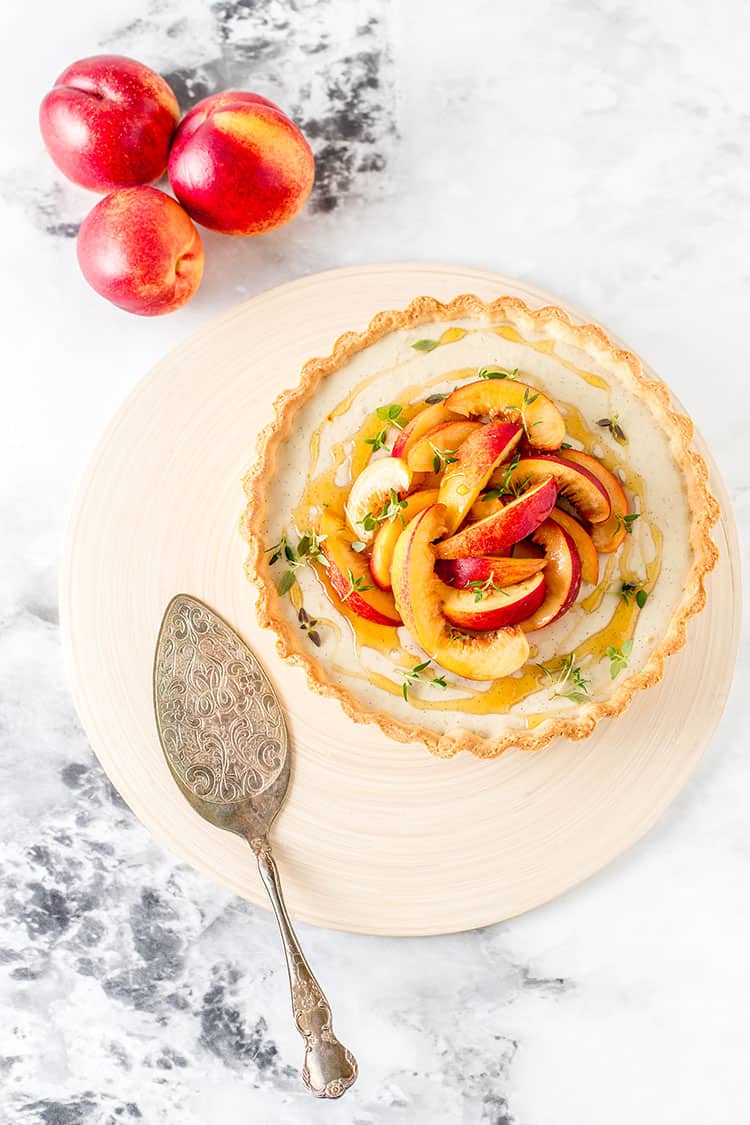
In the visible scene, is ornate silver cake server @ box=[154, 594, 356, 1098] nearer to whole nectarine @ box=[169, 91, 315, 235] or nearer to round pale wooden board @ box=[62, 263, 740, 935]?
round pale wooden board @ box=[62, 263, 740, 935]

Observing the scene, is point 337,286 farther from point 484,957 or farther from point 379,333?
point 484,957

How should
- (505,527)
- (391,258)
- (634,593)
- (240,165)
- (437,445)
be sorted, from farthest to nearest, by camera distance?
(391,258), (240,165), (634,593), (437,445), (505,527)

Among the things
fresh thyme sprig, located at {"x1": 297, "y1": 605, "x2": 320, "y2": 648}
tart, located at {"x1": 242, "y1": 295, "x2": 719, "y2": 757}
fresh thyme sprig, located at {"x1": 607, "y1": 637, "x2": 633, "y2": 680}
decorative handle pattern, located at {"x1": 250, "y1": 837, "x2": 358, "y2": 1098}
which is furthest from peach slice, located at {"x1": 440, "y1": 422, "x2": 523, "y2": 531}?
decorative handle pattern, located at {"x1": 250, "y1": 837, "x2": 358, "y2": 1098}

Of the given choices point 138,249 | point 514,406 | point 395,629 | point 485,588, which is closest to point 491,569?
point 485,588

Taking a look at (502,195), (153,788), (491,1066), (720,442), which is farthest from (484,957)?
(502,195)

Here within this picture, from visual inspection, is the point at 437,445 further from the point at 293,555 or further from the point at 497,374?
the point at 293,555

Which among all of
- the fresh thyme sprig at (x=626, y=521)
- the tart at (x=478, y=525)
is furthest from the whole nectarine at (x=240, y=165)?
the fresh thyme sprig at (x=626, y=521)
